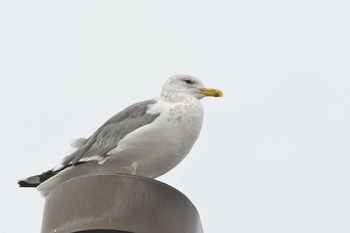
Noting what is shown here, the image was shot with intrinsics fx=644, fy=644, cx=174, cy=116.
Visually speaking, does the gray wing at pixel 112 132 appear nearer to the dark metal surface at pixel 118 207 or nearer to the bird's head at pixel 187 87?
the bird's head at pixel 187 87

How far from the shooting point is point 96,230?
3.31 m

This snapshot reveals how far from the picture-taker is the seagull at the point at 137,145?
454cm

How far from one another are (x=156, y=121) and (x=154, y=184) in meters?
1.14

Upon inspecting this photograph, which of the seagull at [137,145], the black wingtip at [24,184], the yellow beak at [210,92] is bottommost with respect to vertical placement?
the black wingtip at [24,184]

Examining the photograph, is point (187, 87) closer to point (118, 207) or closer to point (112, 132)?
point (112, 132)

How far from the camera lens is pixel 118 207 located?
11.0 feet

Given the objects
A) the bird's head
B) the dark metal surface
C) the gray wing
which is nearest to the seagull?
the gray wing

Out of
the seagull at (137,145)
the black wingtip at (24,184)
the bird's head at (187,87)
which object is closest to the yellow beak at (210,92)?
the bird's head at (187,87)

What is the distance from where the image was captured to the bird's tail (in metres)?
4.55

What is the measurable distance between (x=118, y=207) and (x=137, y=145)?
47.2 inches

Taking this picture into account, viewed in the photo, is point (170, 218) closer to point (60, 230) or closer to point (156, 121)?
point (60, 230)

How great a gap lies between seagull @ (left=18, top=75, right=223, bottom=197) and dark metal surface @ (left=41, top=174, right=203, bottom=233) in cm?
99

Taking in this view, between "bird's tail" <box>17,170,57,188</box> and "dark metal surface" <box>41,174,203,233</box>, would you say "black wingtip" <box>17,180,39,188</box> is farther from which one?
"dark metal surface" <box>41,174,203,233</box>

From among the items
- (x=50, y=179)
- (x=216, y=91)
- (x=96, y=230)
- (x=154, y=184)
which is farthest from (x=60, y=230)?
(x=216, y=91)
